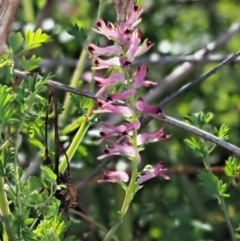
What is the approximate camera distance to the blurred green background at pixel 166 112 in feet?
6.95

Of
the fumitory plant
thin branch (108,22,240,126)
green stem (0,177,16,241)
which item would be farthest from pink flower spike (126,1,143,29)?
thin branch (108,22,240,126)

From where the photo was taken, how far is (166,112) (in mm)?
2703

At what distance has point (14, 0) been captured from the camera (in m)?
1.49

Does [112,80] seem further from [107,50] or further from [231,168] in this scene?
[231,168]

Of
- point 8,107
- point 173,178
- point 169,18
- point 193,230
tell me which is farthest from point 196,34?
point 8,107

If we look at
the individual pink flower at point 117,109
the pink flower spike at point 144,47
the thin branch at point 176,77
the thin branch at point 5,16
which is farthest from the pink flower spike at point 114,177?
the thin branch at point 176,77

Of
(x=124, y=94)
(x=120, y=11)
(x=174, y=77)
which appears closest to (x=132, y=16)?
(x=120, y=11)

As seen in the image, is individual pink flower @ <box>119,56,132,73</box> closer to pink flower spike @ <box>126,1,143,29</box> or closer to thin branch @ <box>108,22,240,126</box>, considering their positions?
pink flower spike @ <box>126,1,143,29</box>

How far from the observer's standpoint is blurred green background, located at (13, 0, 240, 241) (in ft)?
6.95

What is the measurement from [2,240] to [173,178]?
3.38 ft

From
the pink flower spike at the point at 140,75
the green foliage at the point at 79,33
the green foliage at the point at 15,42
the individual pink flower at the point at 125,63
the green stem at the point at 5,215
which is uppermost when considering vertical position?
the green foliage at the point at 15,42

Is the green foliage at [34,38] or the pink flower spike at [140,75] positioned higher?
the green foliage at [34,38]

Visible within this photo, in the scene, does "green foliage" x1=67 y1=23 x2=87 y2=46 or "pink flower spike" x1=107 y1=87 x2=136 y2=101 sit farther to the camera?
"green foliage" x1=67 y1=23 x2=87 y2=46

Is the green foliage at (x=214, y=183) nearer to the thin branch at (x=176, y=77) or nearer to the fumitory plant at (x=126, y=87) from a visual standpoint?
the fumitory plant at (x=126, y=87)
